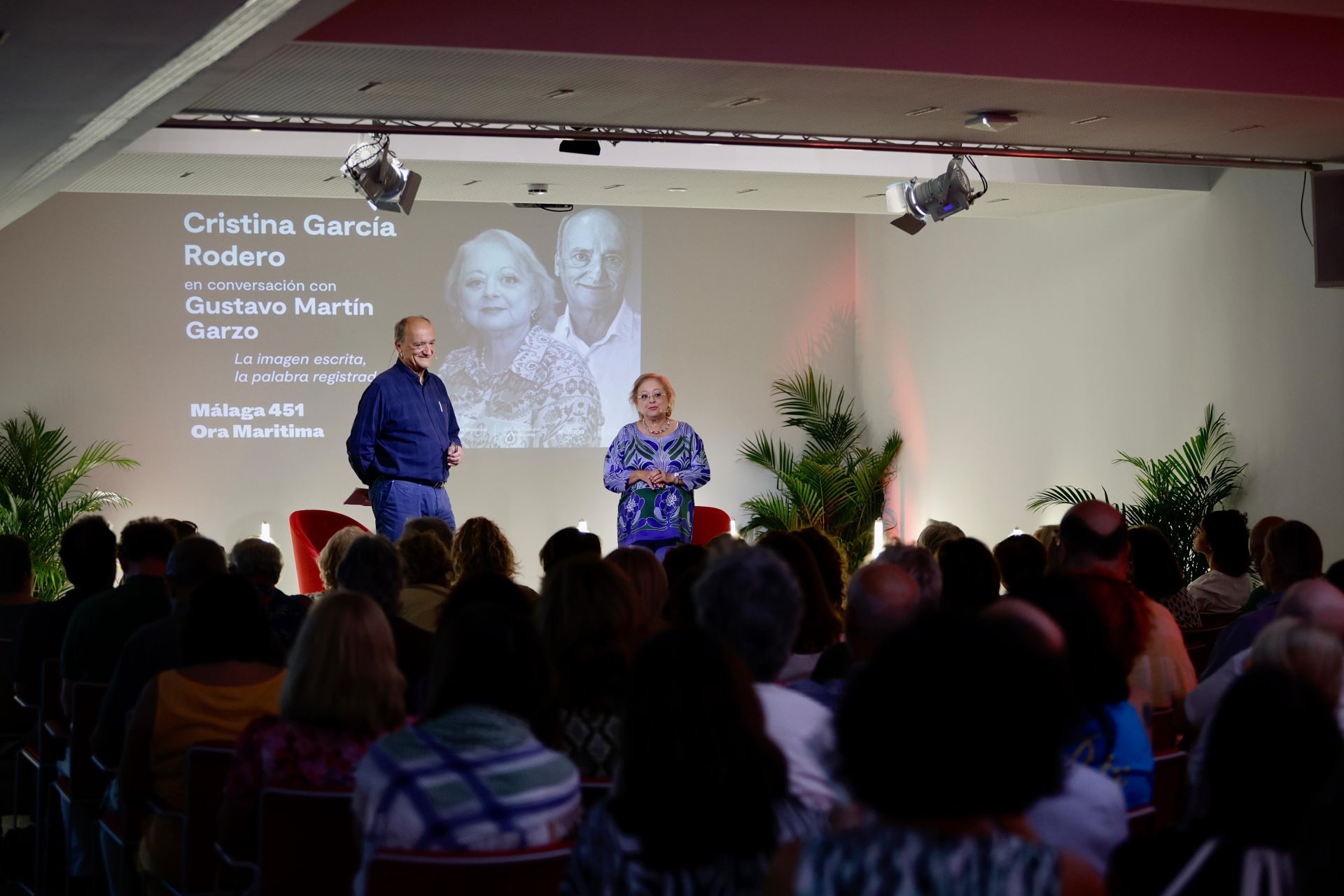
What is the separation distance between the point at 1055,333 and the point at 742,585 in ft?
22.7

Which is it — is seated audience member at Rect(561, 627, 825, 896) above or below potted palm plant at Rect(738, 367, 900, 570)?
below

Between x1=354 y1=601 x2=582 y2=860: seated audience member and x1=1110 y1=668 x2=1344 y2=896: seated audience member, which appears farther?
x1=354 y1=601 x2=582 y2=860: seated audience member

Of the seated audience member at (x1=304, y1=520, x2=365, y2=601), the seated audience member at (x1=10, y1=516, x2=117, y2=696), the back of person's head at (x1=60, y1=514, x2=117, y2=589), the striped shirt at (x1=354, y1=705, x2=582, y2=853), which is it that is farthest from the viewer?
the seated audience member at (x1=304, y1=520, x2=365, y2=601)

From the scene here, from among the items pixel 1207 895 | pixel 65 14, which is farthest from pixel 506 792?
pixel 65 14

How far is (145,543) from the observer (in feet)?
13.4

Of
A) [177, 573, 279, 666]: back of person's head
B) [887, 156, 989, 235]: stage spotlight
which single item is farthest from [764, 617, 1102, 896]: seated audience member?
[887, 156, 989, 235]: stage spotlight

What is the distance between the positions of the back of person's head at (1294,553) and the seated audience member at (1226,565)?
89 centimetres

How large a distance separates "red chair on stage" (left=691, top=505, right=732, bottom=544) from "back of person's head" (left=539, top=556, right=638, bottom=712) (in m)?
5.79

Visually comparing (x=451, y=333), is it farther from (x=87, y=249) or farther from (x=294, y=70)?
(x=294, y=70)

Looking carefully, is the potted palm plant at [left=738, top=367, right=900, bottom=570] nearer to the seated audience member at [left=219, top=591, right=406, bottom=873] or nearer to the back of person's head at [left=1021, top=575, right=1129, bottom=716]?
the back of person's head at [left=1021, top=575, right=1129, bottom=716]

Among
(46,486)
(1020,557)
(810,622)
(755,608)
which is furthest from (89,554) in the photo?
(46,486)

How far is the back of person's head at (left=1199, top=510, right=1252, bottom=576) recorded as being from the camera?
4.88 metres

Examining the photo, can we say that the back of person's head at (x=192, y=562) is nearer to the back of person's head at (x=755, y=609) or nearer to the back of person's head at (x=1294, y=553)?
the back of person's head at (x=755, y=609)

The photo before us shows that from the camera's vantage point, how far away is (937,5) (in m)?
4.90
